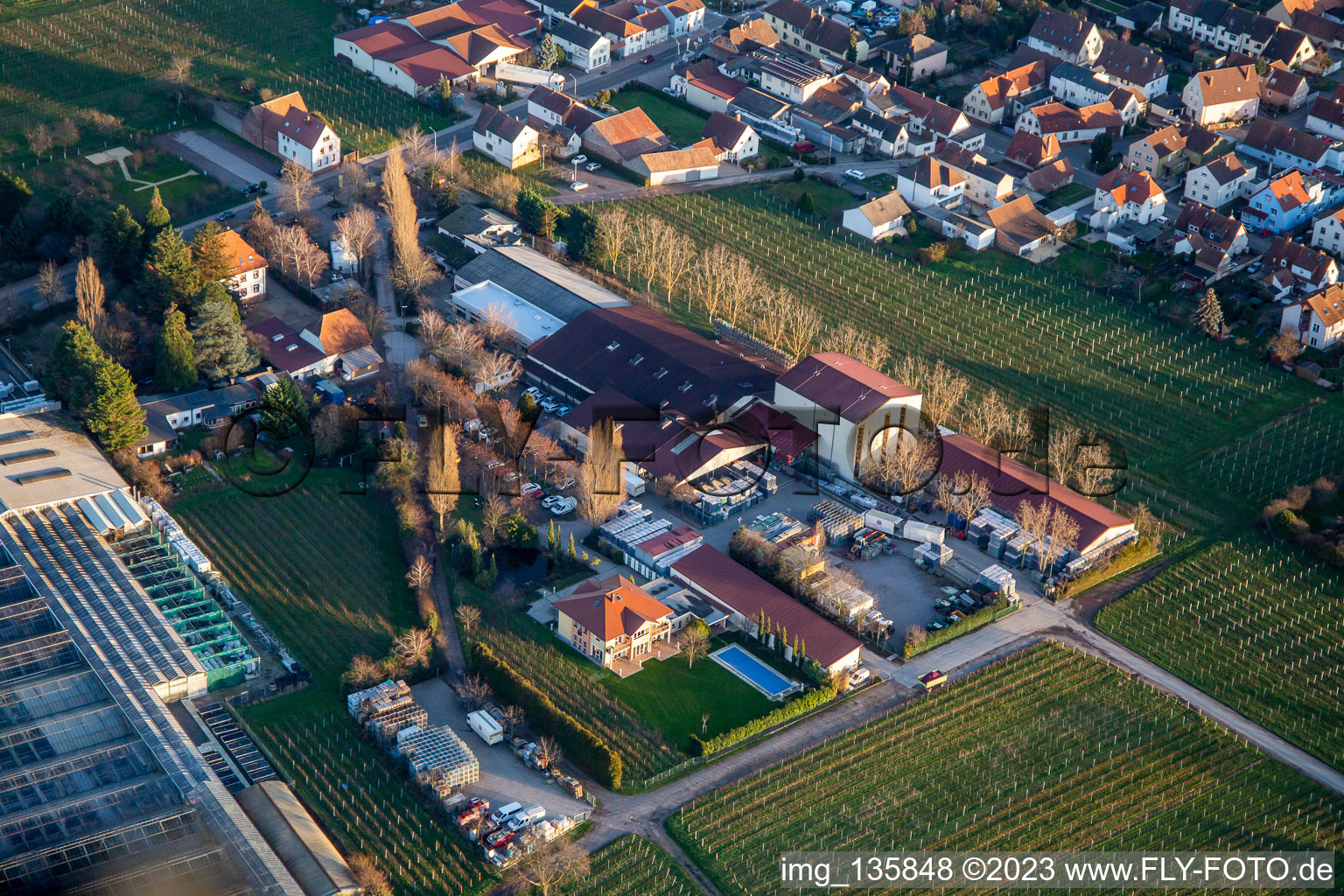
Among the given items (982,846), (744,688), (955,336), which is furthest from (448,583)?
(955,336)

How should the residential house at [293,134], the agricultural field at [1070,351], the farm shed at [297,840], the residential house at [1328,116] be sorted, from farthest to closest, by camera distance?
the residential house at [1328,116] → the residential house at [293,134] → the agricultural field at [1070,351] → the farm shed at [297,840]

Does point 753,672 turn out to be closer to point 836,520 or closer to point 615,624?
point 615,624

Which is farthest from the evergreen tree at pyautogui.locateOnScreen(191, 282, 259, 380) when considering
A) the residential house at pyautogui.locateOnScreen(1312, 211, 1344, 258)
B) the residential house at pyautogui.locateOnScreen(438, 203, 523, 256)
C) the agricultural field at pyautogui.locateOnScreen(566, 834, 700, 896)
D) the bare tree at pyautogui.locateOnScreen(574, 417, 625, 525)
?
the residential house at pyautogui.locateOnScreen(1312, 211, 1344, 258)

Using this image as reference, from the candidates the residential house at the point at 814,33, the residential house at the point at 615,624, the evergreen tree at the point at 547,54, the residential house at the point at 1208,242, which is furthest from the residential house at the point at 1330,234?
the residential house at the point at 615,624

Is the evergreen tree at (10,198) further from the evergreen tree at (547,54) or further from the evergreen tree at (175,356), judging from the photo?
the evergreen tree at (547,54)

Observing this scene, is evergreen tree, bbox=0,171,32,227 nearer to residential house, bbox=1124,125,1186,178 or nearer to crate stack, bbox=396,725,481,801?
crate stack, bbox=396,725,481,801

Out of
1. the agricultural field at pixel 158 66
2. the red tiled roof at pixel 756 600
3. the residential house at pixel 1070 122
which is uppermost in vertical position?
the residential house at pixel 1070 122

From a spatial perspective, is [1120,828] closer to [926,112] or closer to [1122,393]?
[1122,393]
